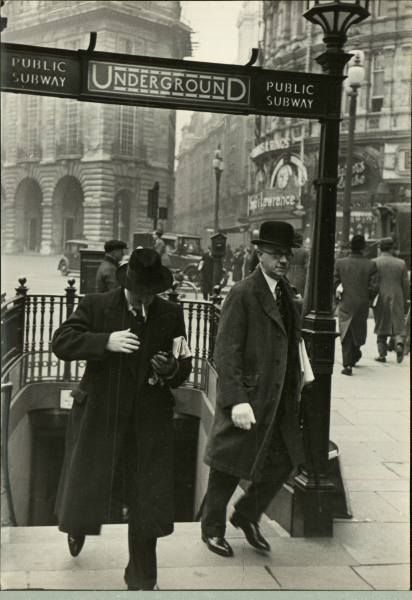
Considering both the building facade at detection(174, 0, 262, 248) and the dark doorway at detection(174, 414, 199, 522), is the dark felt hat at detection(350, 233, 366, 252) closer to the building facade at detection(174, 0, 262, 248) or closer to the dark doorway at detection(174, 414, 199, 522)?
the building facade at detection(174, 0, 262, 248)

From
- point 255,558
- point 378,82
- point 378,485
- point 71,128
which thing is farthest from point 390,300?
point 71,128

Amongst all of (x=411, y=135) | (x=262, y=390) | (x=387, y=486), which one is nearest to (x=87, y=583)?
(x=262, y=390)

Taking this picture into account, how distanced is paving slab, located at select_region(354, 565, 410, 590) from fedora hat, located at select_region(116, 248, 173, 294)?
1.81 m

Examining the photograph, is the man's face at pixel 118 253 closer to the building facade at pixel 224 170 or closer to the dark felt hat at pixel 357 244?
the building facade at pixel 224 170

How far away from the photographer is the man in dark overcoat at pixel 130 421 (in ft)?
11.4

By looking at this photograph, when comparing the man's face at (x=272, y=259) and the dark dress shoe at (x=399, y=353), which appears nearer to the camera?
the man's face at (x=272, y=259)

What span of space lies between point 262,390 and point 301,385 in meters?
0.32

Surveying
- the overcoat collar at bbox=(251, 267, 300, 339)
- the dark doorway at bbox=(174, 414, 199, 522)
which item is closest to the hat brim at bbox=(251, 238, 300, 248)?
the overcoat collar at bbox=(251, 267, 300, 339)

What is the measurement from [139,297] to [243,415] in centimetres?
80

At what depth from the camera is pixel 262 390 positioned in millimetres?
3826

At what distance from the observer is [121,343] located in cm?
334

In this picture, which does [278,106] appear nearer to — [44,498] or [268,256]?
[268,256]

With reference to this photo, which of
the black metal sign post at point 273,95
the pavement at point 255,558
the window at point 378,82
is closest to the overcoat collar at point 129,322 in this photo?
the pavement at point 255,558

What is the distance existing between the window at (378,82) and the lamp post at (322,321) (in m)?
0.42
